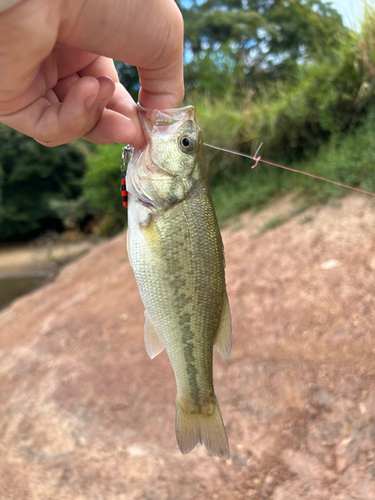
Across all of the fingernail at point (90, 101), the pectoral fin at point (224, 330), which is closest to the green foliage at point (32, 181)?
the fingernail at point (90, 101)

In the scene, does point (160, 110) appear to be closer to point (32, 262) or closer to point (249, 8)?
point (32, 262)

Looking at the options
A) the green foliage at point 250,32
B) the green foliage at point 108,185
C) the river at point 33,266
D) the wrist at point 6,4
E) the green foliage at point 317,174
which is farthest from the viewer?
the green foliage at point 250,32

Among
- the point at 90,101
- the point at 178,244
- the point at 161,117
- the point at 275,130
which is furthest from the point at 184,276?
the point at 275,130

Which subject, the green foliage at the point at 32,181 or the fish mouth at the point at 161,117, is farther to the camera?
the green foliage at the point at 32,181

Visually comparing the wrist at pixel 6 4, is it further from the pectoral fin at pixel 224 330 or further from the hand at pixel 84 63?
the pectoral fin at pixel 224 330

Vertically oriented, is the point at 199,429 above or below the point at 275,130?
above

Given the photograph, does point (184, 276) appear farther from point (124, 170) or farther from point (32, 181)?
point (32, 181)
